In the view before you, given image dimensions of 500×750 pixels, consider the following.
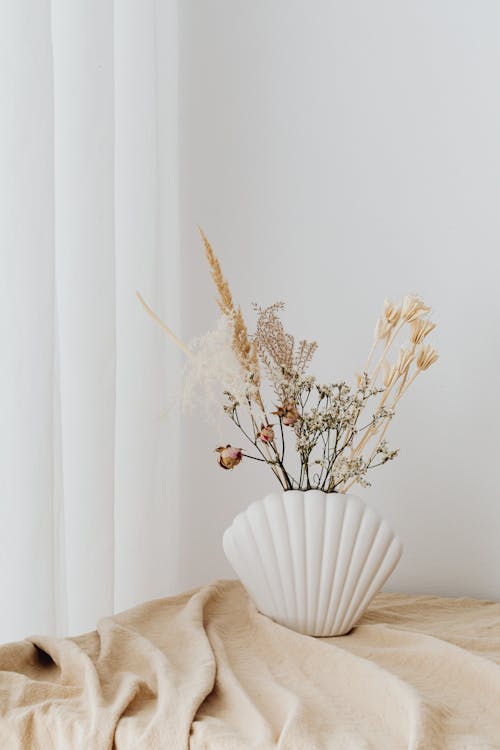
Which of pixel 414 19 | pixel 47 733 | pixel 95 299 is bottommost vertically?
pixel 47 733

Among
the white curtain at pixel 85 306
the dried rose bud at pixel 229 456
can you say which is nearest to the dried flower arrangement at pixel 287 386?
the dried rose bud at pixel 229 456

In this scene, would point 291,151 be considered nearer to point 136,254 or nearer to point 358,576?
point 136,254

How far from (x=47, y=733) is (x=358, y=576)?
498mm

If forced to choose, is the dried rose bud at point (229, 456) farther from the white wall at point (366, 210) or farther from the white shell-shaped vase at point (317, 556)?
the white wall at point (366, 210)

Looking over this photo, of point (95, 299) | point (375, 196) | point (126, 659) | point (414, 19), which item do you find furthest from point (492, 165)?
point (126, 659)

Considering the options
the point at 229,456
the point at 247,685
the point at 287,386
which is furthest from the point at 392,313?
the point at 247,685

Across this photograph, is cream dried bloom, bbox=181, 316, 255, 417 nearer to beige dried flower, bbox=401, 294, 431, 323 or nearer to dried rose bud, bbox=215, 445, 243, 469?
dried rose bud, bbox=215, 445, 243, 469

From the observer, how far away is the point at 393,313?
1.23m

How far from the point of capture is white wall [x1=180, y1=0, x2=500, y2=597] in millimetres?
1521

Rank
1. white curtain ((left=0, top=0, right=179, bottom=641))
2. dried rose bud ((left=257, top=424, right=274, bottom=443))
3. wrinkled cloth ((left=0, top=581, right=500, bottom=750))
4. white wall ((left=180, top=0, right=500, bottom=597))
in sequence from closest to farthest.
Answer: wrinkled cloth ((left=0, top=581, right=500, bottom=750)) < white curtain ((left=0, top=0, right=179, bottom=641)) < dried rose bud ((left=257, top=424, right=274, bottom=443)) < white wall ((left=180, top=0, right=500, bottom=597))

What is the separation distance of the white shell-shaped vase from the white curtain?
0.24 m

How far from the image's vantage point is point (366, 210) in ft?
5.18

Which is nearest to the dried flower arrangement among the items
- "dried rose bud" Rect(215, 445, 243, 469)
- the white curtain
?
"dried rose bud" Rect(215, 445, 243, 469)

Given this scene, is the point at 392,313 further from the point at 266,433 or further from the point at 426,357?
the point at 266,433
